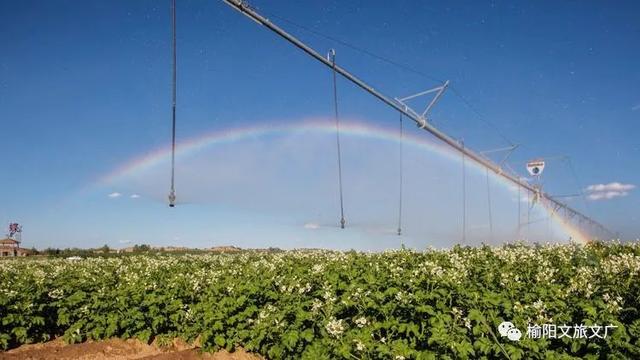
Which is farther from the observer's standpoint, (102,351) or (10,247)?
(10,247)

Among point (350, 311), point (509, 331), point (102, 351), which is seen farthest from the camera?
point (102, 351)

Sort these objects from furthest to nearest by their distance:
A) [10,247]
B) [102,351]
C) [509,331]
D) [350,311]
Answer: [10,247], [102,351], [350,311], [509,331]

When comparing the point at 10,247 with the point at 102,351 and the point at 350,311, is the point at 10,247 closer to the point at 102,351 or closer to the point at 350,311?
the point at 102,351

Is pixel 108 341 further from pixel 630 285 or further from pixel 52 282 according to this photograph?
pixel 630 285

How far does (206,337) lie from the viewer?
10953mm

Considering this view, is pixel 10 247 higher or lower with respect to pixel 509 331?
lower

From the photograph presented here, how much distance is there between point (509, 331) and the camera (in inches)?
299

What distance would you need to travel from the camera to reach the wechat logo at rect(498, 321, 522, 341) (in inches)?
292

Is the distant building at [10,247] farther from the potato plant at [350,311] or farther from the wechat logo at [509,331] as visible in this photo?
the wechat logo at [509,331]

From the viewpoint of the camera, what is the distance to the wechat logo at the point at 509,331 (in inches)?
292

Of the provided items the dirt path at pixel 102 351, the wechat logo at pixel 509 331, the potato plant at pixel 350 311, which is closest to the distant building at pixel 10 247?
the potato plant at pixel 350 311

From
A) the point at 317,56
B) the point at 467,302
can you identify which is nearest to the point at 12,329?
the point at 467,302

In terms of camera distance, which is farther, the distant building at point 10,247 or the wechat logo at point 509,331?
the distant building at point 10,247

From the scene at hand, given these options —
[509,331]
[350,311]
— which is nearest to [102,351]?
[350,311]
